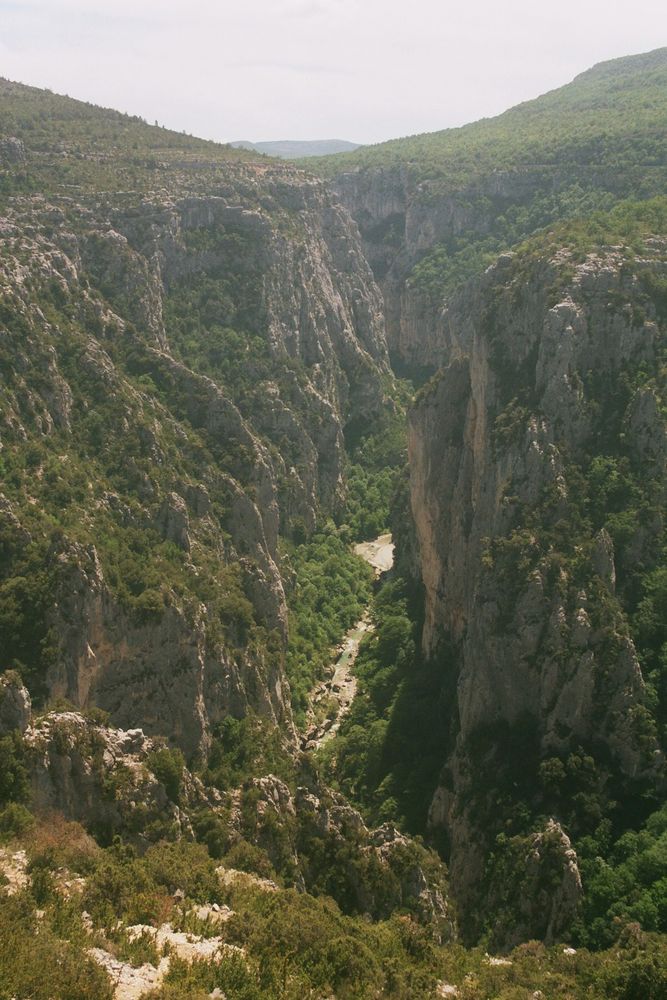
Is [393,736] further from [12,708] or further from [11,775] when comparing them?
[11,775]

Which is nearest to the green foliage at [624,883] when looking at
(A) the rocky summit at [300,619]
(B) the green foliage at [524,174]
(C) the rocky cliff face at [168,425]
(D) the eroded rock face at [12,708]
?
(A) the rocky summit at [300,619]

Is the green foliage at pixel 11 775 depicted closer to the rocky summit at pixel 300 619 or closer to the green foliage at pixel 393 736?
the rocky summit at pixel 300 619

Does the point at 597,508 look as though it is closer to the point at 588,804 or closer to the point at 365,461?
the point at 588,804

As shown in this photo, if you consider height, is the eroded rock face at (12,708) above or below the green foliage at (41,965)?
above

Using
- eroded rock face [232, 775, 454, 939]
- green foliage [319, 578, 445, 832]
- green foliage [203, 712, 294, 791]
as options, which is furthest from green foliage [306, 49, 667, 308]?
eroded rock face [232, 775, 454, 939]

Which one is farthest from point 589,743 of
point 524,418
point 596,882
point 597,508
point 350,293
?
point 350,293

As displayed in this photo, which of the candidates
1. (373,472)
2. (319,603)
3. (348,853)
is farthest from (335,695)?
(373,472)
